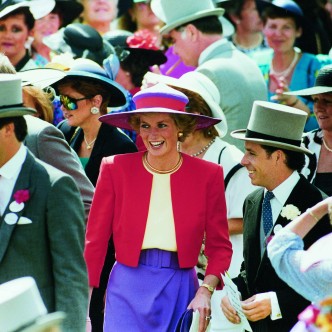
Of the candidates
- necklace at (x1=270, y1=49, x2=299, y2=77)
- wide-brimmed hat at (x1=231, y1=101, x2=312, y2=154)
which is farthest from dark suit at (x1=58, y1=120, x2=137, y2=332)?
necklace at (x1=270, y1=49, x2=299, y2=77)

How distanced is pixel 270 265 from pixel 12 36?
4.66 meters

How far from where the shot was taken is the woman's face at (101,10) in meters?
12.2

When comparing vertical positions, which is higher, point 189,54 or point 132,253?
point 189,54

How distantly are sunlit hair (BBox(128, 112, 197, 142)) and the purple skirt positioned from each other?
0.79m

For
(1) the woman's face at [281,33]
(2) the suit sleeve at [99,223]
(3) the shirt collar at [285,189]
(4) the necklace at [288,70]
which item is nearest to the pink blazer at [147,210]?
(2) the suit sleeve at [99,223]

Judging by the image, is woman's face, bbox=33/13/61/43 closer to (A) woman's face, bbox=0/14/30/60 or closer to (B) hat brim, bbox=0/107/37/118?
(A) woman's face, bbox=0/14/30/60

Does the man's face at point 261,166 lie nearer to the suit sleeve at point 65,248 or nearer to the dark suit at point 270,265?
the dark suit at point 270,265

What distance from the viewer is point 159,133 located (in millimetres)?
6953

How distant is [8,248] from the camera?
18.5 ft

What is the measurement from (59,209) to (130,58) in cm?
456

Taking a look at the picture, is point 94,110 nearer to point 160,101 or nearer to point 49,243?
point 160,101

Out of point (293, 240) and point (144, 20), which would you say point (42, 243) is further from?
point (144, 20)

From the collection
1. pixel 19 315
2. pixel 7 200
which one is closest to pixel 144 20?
pixel 7 200

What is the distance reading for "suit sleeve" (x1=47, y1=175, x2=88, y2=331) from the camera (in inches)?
223
